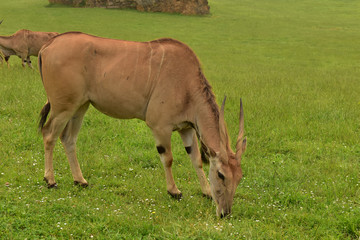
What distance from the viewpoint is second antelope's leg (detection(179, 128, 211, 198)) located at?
5.78 metres

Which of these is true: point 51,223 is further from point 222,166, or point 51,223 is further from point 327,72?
point 327,72

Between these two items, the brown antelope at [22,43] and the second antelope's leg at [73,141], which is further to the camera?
the brown antelope at [22,43]

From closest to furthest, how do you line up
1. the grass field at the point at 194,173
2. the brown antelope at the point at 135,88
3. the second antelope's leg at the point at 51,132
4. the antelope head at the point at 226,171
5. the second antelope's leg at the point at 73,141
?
the grass field at the point at 194,173 < the antelope head at the point at 226,171 < the brown antelope at the point at 135,88 < the second antelope's leg at the point at 51,132 < the second antelope's leg at the point at 73,141

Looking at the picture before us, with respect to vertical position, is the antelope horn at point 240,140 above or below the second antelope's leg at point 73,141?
above

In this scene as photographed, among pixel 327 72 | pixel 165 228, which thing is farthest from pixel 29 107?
pixel 327 72

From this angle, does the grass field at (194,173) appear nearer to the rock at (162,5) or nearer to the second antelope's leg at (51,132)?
the second antelope's leg at (51,132)

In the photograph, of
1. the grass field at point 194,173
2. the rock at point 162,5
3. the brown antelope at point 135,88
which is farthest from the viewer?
the rock at point 162,5

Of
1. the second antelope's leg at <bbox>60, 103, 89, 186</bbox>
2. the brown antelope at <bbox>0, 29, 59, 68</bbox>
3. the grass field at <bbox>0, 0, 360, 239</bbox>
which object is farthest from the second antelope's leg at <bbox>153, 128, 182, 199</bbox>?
the brown antelope at <bbox>0, 29, 59, 68</bbox>

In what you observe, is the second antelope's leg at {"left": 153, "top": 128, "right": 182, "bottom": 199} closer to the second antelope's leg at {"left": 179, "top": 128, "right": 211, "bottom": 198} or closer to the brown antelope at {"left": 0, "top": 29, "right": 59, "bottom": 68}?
the second antelope's leg at {"left": 179, "top": 128, "right": 211, "bottom": 198}

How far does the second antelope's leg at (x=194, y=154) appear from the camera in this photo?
19.0ft

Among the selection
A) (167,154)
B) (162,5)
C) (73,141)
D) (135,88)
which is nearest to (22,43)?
(73,141)

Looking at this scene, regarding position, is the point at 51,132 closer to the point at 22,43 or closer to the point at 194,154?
the point at 194,154

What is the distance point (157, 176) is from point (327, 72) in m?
13.4

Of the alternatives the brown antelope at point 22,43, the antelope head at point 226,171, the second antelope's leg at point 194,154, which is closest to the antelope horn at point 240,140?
the antelope head at point 226,171
